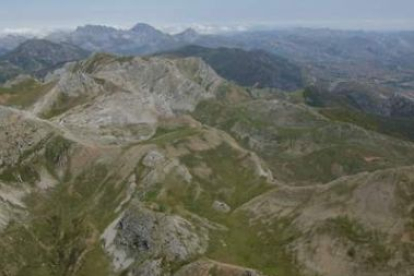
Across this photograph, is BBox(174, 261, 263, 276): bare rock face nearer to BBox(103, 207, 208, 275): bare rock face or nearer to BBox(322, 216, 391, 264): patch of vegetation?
BBox(103, 207, 208, 275): bare rock face

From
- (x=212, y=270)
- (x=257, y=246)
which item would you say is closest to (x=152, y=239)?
(x=257, y=246)

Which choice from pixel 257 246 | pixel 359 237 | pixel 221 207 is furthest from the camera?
pixel 221 207

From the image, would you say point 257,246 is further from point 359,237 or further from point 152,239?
point 152,239

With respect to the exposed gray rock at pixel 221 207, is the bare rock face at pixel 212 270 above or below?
above

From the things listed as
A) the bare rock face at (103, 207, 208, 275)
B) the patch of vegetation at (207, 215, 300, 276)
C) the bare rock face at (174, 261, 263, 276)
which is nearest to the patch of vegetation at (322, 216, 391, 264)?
the patch of vegetation at (207, 215, 300, 276)

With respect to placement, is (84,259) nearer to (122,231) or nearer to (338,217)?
(122,231)

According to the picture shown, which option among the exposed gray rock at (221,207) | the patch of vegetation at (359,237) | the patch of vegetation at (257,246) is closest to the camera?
the patch of vegetation at (359,237)

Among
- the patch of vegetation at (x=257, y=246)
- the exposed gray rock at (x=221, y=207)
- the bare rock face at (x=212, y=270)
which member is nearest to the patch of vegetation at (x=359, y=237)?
the patch of vegetation at (x=257, y=246)

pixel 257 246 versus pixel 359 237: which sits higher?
pixel 359 237

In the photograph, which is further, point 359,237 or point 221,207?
point 221,207

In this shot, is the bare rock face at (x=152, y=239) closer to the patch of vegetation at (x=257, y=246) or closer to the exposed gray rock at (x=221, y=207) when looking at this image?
the patch of vegetation at (x=257, y=246)

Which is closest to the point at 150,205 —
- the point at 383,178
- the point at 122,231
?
the point at 122,231
